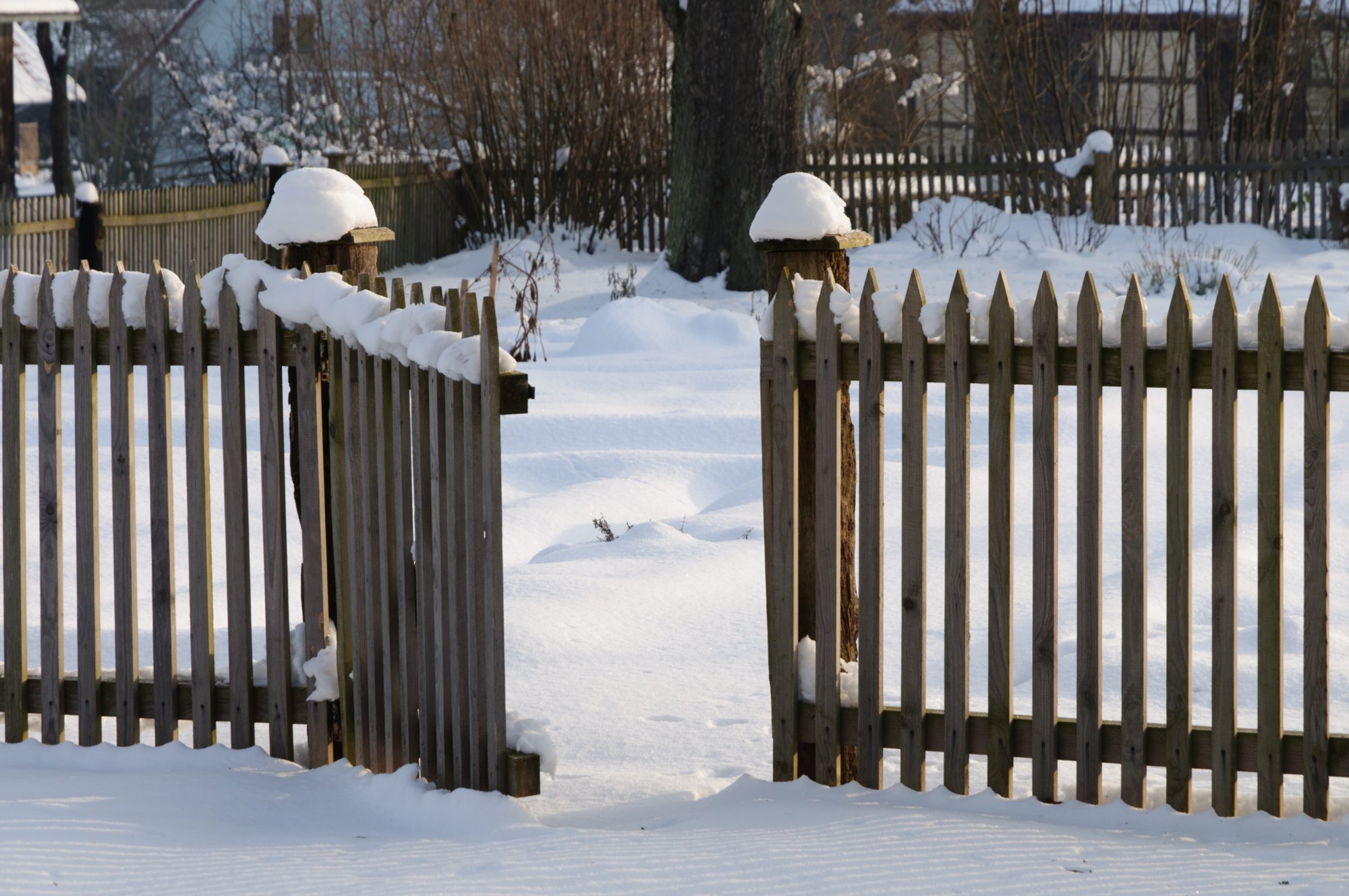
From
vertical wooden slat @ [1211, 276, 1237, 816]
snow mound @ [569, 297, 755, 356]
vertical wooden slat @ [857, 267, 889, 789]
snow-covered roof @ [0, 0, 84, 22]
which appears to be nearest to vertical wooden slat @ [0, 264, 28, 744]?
vertical wooden slat @ [857, 267, 889, 789]

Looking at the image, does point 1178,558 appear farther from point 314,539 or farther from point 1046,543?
point 314,539

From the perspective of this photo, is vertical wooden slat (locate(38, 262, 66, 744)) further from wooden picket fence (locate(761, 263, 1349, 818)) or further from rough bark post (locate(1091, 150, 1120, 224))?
rough bark post (locate(1091, 150, 1120, 224))

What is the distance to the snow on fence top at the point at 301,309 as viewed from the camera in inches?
120

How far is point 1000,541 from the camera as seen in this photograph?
321 cm

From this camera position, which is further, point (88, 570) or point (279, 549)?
point (88, 570)

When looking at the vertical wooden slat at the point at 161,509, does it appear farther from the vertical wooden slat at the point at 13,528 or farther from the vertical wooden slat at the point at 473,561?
the vertical wooden slat at the point at 473,561

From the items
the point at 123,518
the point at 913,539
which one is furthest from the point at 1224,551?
the point at 123,518

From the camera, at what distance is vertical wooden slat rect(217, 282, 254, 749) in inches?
139

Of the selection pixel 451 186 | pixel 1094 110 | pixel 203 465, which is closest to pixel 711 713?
pixel 203 465

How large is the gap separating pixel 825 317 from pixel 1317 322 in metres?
0.99

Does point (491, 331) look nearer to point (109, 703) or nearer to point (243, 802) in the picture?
point (243, 802)

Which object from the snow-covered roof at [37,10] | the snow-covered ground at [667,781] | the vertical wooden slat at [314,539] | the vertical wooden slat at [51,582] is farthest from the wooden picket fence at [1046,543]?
the snow-covered roof at [37,10]

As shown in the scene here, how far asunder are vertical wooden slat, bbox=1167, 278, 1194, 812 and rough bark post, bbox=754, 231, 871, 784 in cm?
71

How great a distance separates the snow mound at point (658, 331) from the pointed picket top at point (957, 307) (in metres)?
6.68
